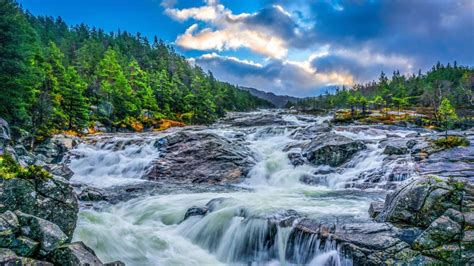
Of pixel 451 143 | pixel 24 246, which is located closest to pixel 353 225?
pixel 24 246

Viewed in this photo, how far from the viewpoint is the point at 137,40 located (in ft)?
411

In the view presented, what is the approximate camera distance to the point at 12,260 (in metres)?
5.19

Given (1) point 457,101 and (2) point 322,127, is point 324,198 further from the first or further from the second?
(1) point 457,101

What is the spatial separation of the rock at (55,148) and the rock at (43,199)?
18.4 metres

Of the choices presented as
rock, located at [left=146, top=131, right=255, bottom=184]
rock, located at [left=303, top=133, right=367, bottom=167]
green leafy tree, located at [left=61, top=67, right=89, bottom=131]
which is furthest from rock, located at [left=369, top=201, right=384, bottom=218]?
green leafy tree, located at [left=61, top=67, right=89, bottom=131]

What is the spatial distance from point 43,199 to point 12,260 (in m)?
2.81

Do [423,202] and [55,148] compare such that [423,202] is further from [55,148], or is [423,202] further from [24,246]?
[55,148]

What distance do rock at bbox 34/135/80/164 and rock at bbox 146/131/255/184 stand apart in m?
8.52

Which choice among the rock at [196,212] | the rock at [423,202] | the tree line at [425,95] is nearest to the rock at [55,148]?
the rock at [196,212]

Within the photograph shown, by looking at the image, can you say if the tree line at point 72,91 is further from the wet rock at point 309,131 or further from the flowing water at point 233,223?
the wet rock at point 309,131

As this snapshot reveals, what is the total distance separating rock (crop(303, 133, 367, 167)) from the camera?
2045 cm

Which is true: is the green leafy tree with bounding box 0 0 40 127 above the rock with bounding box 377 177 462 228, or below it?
above

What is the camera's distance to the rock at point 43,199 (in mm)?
7320

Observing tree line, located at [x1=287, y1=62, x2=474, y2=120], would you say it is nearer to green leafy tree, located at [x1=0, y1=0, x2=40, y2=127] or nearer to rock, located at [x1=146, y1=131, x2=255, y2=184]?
rock, located at [x1=146, y1=131, x2=255, y2=184]
